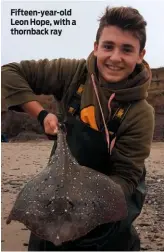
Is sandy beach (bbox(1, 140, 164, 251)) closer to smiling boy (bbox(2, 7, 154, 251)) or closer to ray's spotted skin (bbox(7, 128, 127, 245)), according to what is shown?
smiling boy (bbox(2, 7, 154, 251))

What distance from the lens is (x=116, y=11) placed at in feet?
7.10

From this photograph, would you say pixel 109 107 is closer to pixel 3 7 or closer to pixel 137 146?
pixel 137 146

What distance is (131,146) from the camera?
2170 mm

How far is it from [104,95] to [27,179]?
311 centimetres

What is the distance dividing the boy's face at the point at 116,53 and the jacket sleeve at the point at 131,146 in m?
0.20

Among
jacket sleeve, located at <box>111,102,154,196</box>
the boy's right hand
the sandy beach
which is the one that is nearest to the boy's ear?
jacket sleeve, located at <box>111,102,154,196</box>

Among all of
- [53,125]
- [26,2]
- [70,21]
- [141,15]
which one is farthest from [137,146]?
[26,2]

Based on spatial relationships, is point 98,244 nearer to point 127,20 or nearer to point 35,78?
point 35,78

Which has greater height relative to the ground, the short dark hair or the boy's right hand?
the short dark hair

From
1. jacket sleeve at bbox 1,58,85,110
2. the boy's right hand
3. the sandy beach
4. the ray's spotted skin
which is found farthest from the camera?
the sandy beach

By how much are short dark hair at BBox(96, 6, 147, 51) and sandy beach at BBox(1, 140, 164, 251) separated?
162 cm

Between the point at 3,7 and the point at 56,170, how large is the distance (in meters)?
1.06

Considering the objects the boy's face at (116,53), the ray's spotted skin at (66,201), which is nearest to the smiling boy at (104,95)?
the boy's face at (116,53)

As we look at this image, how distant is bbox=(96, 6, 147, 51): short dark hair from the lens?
7.00ft
